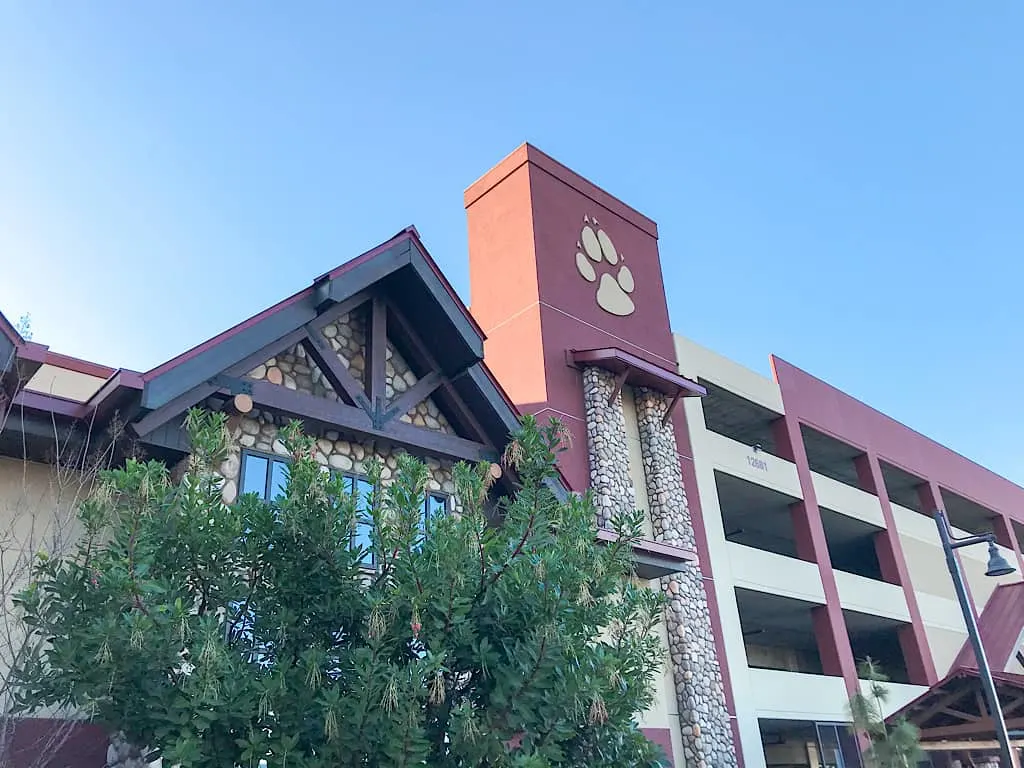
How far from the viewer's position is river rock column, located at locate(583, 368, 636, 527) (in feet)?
59.2

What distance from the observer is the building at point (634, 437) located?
955cm

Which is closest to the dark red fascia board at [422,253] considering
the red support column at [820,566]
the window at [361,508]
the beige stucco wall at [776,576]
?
the window at [361,508]

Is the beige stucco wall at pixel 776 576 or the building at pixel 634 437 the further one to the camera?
the beige stucco wall at pixel 776 576

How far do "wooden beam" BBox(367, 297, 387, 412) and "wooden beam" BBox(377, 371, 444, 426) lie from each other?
0.14 m

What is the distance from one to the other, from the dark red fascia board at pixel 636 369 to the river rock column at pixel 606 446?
303 mm

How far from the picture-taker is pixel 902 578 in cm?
2858

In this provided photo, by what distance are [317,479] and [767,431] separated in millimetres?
23054

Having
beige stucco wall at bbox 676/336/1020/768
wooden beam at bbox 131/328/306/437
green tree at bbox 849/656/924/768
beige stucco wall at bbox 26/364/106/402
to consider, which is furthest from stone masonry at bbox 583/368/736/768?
beige stucco wall at bbox 26/364/106/402

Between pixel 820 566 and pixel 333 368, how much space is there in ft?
60.4

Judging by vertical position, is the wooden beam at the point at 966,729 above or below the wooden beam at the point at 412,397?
below

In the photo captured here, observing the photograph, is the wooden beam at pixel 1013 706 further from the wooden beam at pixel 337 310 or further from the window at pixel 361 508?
the wooden beam at pixel 337 310

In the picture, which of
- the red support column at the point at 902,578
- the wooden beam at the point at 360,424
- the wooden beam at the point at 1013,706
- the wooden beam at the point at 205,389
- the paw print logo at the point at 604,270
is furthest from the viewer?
the red support column at the point at 902,578

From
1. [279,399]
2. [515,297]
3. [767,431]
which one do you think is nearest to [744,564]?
[767,431]

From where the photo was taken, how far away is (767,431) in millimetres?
27812
